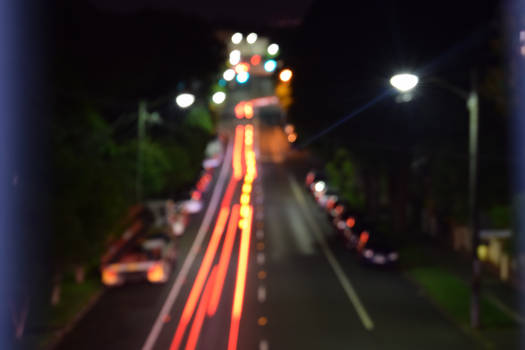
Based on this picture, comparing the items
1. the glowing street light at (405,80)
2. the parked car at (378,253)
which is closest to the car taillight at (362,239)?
the parked car at (378,253)

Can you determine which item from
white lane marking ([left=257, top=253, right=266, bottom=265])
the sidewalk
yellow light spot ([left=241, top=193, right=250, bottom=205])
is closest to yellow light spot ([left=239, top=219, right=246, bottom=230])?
yellow light spot ([left=241, top=193, right=250, bottom=205])

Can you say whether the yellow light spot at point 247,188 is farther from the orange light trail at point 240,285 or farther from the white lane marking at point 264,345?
the white lane marking at point 264,345

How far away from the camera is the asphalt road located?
1550 cm

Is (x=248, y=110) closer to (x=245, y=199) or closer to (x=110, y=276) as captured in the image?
(x=245, y=199)

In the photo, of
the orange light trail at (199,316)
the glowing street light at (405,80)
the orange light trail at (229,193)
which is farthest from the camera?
the orange light trail at (229,193)

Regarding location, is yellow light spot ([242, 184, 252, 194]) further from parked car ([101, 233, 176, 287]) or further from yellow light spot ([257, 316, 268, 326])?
yellow light spot ([257, 316, 268, 326])

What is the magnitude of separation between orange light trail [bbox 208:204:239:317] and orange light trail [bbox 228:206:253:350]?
504mm

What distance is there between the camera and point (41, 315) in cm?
1825

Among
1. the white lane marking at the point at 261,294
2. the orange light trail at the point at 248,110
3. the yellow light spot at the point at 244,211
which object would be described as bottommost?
the white lane marking at the point at 261,294

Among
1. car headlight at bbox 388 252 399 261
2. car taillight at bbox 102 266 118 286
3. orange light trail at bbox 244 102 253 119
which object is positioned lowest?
car taillight at bbox 102 266 118 286

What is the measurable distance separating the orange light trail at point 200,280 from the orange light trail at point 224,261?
16.1 inches

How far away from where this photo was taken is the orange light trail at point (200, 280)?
15834 millimetres

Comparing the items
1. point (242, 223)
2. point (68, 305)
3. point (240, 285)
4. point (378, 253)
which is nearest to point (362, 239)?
point (378, 253)

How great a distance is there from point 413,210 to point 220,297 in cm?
2155
